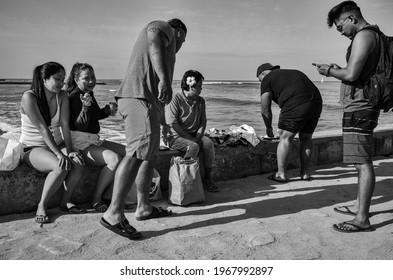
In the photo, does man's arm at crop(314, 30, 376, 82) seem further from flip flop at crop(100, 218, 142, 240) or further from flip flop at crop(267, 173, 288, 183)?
flip flop at crop(100, 218, 142, 240)

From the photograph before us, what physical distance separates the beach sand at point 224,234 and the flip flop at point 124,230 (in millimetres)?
53

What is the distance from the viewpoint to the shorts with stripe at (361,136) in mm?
3027

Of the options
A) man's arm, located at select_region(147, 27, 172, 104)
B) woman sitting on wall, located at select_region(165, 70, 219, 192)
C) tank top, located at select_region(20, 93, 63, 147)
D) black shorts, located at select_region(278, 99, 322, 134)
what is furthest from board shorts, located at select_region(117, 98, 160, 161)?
black shorts, located at select_region(278, 99, 322, 134)

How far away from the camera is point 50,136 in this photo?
10.7 feet

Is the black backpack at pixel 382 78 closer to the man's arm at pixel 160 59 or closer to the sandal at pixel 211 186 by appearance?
the man's arm at pixel 160 59

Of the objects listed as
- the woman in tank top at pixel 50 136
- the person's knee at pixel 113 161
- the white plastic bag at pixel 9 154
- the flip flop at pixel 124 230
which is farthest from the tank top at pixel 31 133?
the flip flop at pixel 124 230

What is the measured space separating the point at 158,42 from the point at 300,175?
2.75 meters

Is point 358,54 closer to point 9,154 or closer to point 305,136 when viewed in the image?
point 305,136

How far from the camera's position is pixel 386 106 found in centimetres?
301

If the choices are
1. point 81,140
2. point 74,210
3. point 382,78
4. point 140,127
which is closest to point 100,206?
point 74,210

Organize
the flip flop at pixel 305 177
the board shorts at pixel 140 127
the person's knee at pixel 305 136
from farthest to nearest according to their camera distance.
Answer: the person's knee at pixel 305 136
the flip flop at pixel 305 177
the board shorts at pixel 140 127

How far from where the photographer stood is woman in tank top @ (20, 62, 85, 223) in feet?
10.5

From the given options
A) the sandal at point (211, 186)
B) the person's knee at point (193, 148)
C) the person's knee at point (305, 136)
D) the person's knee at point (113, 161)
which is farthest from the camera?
the person's knee at point (305, 136)
